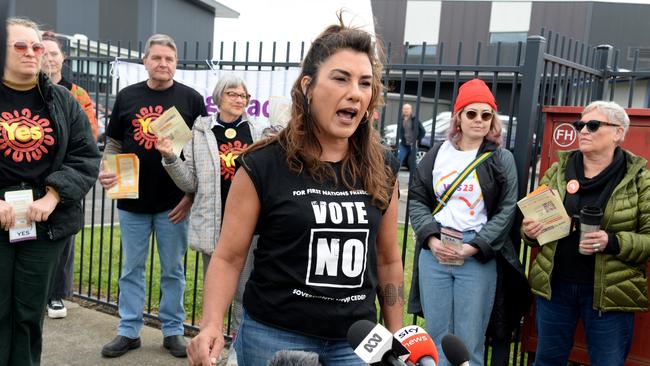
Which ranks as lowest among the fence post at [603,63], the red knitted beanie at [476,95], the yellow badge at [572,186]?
the yellow badge at [572,186]

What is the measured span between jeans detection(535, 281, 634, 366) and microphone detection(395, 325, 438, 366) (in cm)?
239

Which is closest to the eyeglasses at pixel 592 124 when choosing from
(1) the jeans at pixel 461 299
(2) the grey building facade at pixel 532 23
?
(1) the jeans at pixel 461 299

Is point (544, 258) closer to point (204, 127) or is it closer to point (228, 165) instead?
point (228, 165)

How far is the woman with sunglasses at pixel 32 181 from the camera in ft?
10.9

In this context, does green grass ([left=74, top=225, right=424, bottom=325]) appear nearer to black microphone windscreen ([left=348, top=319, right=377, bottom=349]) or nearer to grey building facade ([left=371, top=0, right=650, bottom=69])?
black microphone windscreen ([left=348, top=319, right=377, bottom=349])

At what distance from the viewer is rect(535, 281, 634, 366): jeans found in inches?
139

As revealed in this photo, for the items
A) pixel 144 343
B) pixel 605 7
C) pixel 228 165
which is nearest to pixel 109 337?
pixel 144 343

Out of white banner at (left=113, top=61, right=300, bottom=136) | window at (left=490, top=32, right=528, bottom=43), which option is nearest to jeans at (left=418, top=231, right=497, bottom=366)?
white banner at (left=113, top=61, right=300, bottom=136)

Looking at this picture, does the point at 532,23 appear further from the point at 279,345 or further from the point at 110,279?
the point at 279,345

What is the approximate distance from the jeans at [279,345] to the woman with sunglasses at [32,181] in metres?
1.77

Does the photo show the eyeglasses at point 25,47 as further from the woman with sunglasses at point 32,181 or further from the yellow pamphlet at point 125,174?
the yellow pamphlet at point 125,174

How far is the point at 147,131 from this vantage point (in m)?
4.39

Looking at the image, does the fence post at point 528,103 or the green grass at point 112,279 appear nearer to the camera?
the fence post at point 528,103

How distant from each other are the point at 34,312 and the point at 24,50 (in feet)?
5.00
